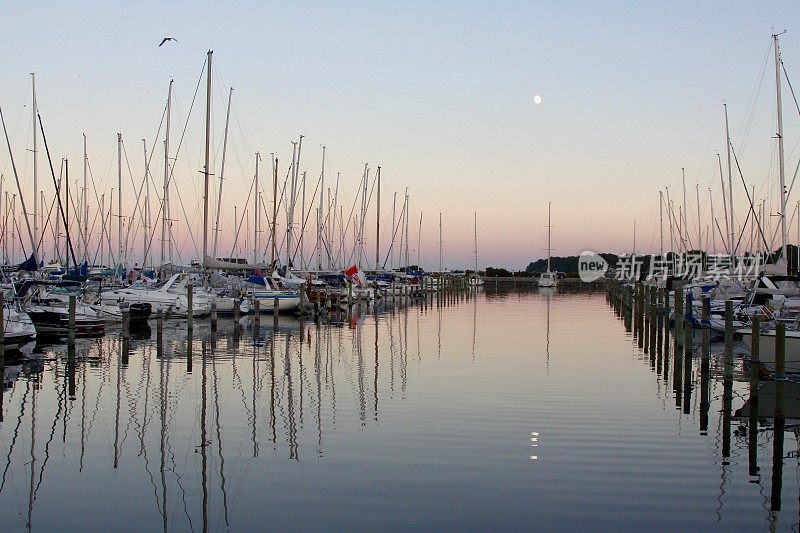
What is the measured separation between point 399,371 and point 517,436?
10.3 m

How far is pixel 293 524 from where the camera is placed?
36.8ft

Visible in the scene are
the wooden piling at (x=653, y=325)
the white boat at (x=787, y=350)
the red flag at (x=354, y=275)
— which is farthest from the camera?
the red flag at (x=354, y=275)

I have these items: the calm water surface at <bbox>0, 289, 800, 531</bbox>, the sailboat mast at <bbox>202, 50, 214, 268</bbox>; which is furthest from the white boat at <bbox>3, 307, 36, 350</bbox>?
the sailboat mast at <bbox>202, 50, 214, 268</bbox>

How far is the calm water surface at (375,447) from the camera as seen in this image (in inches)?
463

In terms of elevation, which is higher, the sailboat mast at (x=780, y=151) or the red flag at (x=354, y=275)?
the sailboat mast at (x=780, y=151)

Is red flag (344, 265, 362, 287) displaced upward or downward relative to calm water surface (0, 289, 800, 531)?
upward

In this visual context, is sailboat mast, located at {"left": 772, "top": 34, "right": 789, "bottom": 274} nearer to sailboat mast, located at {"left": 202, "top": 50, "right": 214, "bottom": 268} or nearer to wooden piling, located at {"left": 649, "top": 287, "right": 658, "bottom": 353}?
wooden piling, located at {"left": 649, "top": 287, "right": 658, "bottom": 353}

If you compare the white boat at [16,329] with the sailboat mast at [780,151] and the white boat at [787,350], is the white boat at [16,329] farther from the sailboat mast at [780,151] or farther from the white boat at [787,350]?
the sailboat mast at [780,151]

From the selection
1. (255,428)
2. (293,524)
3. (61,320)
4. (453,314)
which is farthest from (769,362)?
(453,314)

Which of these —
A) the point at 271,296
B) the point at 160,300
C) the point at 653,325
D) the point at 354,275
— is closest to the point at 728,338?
the point at 653,325

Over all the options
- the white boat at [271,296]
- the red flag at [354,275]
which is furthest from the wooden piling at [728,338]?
the red flag at [354,275]

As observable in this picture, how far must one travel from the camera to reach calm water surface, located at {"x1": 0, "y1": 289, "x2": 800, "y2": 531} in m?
11.8

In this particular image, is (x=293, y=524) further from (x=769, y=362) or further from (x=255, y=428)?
(x=769, y=362)

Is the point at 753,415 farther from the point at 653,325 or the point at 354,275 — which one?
the point at 354,275
